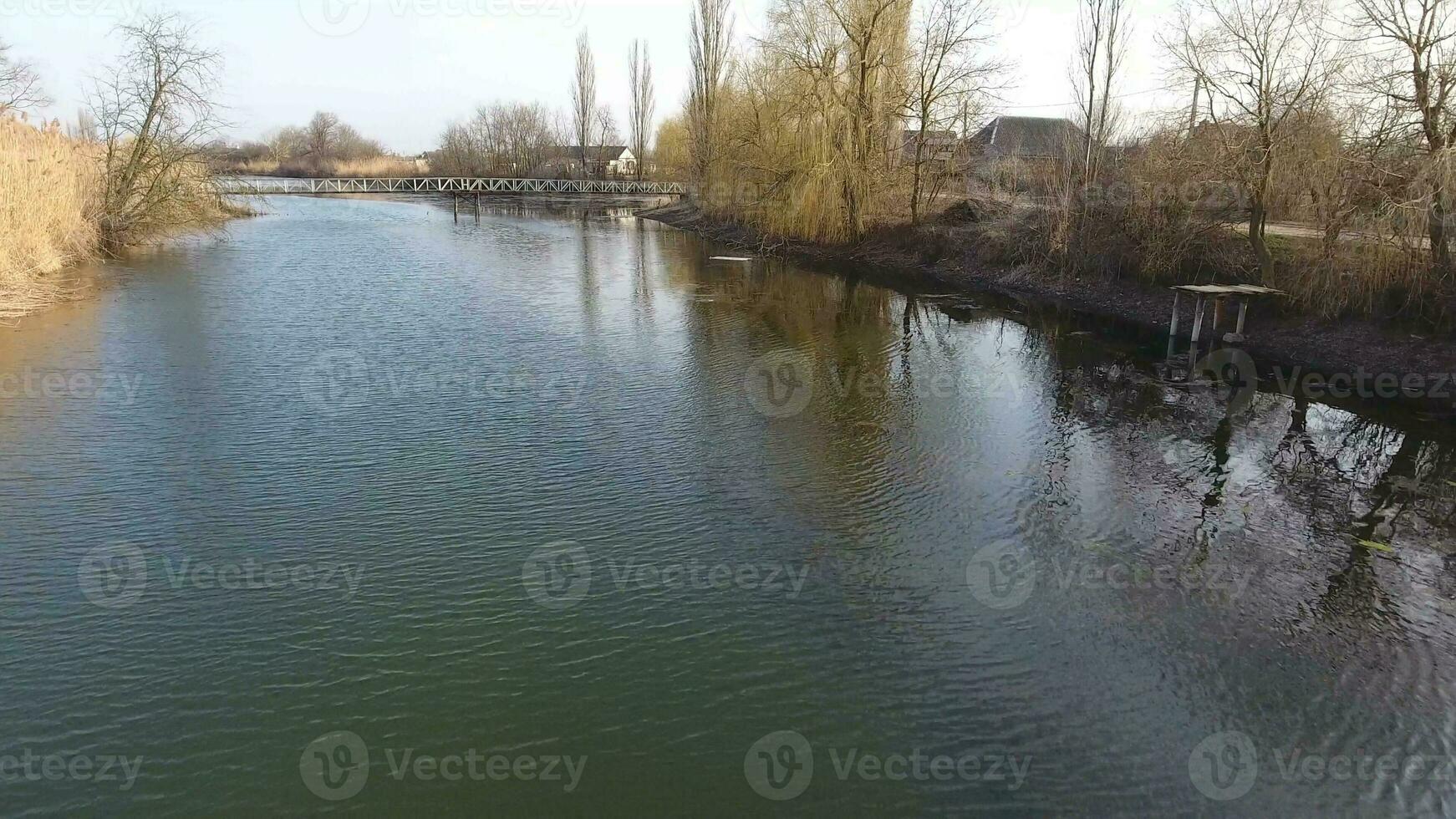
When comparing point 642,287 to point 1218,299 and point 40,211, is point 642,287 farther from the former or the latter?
point 40,211

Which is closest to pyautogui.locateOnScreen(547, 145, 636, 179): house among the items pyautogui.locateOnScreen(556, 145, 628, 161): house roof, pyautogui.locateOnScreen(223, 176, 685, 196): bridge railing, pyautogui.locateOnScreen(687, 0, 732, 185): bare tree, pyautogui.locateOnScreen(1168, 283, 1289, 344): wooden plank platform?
pyautogui.locateOnScreen(556, 145, 628, 161): house roof

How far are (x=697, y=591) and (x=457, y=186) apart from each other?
47207mm

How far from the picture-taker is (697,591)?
5.58 metres

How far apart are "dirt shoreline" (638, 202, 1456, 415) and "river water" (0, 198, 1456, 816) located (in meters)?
1.69

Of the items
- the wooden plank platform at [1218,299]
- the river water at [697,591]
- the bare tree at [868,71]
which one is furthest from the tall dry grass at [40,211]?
the bare tree at [868,71]

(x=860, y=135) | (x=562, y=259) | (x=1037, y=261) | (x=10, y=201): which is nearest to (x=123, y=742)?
(x=10, y=201)

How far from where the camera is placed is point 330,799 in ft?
12.5

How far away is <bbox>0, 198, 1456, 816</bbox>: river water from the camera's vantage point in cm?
407

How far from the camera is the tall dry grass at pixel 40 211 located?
13.8m

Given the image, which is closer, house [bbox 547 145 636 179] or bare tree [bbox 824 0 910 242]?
bare tree [bbox 824 0 910 242]

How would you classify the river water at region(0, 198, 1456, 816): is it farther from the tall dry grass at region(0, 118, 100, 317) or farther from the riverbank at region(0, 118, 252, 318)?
the riverbank at region(0, 118, 252, 318)

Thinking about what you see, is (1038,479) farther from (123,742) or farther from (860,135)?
(860,135)

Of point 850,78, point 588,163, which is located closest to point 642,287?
point 850,78

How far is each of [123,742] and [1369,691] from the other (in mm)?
6539
